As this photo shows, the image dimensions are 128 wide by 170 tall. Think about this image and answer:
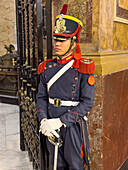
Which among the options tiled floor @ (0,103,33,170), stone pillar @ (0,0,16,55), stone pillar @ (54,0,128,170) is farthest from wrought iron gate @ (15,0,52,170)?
stone pillar @ (0,0,16,55)

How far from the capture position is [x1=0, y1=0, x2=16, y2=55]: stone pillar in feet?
24.8

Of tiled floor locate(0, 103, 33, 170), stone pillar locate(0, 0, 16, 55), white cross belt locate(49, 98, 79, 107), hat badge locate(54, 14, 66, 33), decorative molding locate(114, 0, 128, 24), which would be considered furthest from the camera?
stone pillar locate(0, 0, 16, 55)

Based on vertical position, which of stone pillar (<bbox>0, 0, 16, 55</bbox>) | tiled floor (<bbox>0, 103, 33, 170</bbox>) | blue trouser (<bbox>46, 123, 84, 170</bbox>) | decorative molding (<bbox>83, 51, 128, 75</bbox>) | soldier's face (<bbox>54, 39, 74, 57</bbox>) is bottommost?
tiled floor (<bbox>0, 103, 33, 170</bbox>)

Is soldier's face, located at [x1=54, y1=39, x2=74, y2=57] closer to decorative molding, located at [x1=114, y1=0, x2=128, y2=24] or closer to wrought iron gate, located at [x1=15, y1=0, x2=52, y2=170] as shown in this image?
wrought iron gate, located at [x1=15, y1=0, x2=52, y2=170]

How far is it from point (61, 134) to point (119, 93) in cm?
107

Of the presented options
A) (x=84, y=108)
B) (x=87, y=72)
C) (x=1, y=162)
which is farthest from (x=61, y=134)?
(x=1, y=162)

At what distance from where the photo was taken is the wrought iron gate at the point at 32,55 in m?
2.09

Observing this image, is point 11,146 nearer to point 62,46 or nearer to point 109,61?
point 109,61

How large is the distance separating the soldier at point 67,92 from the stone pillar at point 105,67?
43cm

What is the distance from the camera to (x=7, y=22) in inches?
306

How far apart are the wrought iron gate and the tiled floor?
0.19 m

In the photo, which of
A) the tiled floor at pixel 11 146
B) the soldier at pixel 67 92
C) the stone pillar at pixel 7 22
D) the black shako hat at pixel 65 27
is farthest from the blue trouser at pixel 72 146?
the stone pillar at pixel 7 22

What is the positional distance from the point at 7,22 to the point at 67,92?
22.4 ft

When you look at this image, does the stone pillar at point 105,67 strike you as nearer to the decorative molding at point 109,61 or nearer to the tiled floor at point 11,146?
the decorative molding at point 109,61
